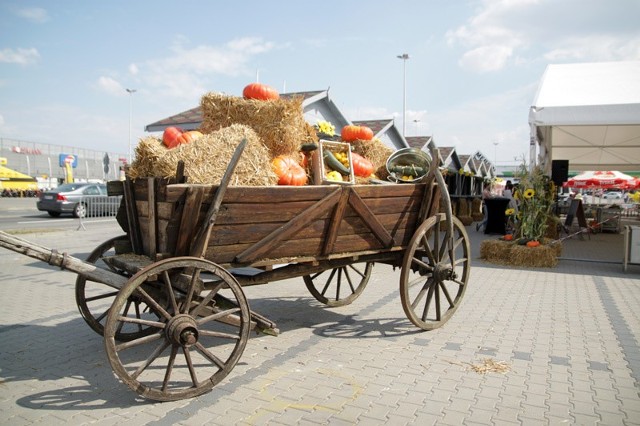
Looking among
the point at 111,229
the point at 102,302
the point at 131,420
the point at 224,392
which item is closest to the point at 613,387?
the point at 224,392

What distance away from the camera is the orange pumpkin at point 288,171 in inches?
168

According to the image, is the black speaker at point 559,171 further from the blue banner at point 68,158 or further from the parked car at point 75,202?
the blue banner at point 68,158

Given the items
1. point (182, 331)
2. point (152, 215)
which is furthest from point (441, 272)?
point (152, 215)

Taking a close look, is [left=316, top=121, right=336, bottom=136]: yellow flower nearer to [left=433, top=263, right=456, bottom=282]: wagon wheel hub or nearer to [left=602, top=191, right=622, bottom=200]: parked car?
[left=433, top=263, right=456, bottom=282]: wagon wheel hub

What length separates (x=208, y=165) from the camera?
138 inches

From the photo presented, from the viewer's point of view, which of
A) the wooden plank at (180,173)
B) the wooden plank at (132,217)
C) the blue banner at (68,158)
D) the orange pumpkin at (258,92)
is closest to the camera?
the wooden plank at (180,173)

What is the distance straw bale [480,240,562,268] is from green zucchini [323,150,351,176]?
5.75 meters

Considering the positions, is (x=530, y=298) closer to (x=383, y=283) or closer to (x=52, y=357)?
(x=383, y=283)

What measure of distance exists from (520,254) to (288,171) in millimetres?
6470

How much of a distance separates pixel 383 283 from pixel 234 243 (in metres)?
4.25

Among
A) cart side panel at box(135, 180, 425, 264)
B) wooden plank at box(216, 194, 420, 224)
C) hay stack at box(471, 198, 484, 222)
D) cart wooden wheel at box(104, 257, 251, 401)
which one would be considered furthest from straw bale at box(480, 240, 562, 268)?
hay stack at box(471, 198, 484, 222)

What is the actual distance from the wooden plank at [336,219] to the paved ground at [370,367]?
93 cm

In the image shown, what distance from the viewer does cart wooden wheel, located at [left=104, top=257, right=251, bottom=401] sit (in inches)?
117

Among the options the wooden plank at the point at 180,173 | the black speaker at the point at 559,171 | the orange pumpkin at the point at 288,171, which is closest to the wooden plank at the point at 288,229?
the orange pumpkin at the point at 288,171
